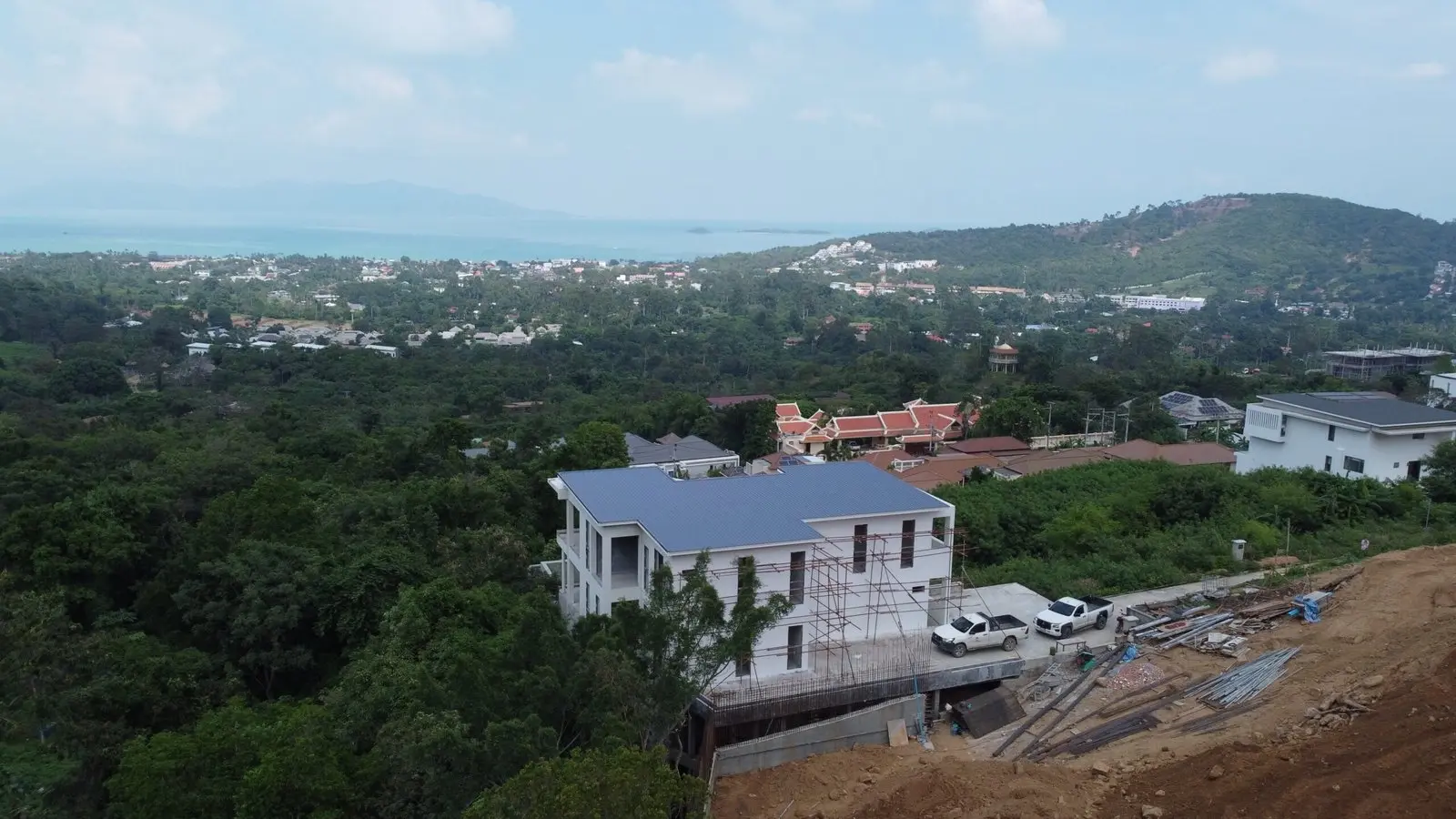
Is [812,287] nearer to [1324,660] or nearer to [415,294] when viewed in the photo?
[415,294]

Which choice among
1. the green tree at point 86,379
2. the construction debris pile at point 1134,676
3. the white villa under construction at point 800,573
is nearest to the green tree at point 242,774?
the white villa under construction at point 800,573

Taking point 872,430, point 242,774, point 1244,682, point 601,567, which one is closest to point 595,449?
point 601,567

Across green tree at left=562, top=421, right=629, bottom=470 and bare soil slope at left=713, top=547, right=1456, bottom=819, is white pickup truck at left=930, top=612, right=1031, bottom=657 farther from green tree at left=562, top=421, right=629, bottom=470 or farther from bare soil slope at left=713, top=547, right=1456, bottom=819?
green tree at left=562, top=421, right=629, bottom=470

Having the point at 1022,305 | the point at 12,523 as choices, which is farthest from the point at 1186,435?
the point at 1022,305

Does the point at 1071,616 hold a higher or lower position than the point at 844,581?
lower

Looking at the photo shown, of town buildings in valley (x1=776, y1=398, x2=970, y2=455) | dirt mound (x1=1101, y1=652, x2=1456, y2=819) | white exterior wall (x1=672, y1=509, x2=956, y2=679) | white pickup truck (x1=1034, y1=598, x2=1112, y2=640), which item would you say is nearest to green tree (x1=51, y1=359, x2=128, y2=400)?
town buildings in valley (x1=776, y1=398, x2=970, y2=455)

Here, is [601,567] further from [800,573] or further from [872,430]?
[872,430]
